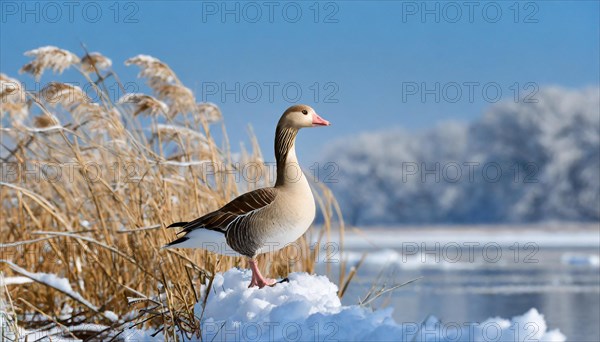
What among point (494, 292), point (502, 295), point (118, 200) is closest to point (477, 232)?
point (494, 292)

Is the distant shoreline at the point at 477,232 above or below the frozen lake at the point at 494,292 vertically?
below

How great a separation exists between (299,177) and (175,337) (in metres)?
0.86

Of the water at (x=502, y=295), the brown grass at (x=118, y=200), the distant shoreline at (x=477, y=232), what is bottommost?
the distant shoreline at (x=477, y=232)

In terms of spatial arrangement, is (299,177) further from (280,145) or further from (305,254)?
(305,254)

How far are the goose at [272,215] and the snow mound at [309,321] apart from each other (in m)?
0.12

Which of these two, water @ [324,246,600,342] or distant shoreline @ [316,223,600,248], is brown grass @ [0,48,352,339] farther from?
distant shoreline @ [316,223,600,248]

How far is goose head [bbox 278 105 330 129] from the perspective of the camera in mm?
3051

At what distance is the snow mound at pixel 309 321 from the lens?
2.64m

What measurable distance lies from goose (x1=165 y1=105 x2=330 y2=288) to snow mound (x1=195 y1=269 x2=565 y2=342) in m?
0.12

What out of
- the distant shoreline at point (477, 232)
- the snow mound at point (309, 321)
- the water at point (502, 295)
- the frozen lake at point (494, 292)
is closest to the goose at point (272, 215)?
the snow mound at point (309, 321)

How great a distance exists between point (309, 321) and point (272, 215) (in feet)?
1.54

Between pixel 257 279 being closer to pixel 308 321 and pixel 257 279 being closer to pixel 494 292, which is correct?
pixel 308 321

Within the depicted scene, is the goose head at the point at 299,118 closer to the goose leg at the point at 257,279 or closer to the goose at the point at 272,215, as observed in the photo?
the goose at the point at 272,215

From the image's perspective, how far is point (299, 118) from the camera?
3.05m
